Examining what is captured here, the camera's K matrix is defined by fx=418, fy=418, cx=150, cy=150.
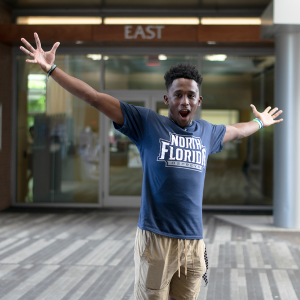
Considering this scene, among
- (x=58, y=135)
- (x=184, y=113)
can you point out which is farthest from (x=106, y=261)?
(x=58, y=135)

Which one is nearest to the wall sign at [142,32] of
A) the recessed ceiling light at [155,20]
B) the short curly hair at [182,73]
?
the recessed ceiling light at [155,20]

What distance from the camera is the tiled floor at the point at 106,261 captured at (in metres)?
4.29

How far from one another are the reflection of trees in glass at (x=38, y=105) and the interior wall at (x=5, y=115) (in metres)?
0.46

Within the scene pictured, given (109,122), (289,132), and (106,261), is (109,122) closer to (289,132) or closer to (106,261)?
(289,132)

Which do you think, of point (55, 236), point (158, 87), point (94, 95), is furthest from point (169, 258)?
point (158, 87)

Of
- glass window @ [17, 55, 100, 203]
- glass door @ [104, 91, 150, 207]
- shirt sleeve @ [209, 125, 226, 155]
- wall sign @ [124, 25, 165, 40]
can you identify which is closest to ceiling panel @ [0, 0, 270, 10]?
wall sign @ [124, 25, 165, 40]

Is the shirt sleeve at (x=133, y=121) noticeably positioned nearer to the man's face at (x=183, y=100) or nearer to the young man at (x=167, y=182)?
the young man at (x=167, y=182)

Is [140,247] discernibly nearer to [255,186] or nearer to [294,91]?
[294,91]

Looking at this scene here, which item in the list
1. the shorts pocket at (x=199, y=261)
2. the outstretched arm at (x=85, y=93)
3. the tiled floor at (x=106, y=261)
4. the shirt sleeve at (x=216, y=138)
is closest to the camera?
the outstretched arm at (x=85, y=93)

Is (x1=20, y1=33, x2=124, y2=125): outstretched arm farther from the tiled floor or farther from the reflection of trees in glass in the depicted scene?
the reflection of trees in glass

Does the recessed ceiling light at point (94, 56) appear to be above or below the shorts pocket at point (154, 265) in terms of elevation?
above

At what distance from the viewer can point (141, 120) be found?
2361 millimetres

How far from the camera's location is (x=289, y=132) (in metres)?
7.49

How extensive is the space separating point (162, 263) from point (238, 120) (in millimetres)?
7812
